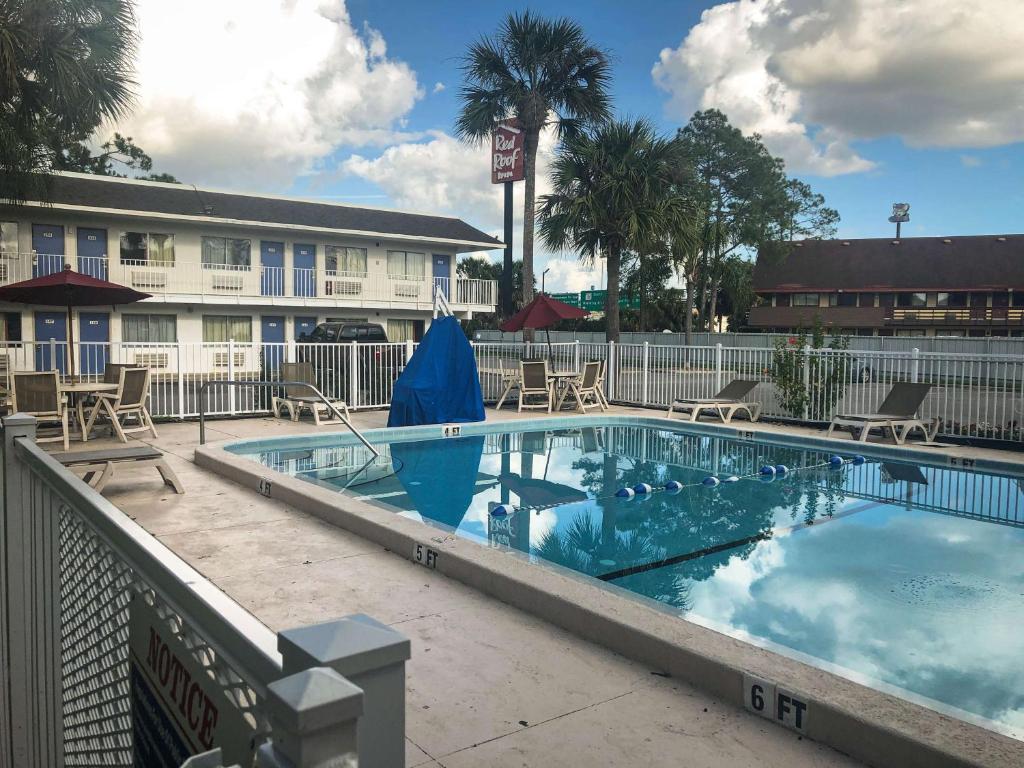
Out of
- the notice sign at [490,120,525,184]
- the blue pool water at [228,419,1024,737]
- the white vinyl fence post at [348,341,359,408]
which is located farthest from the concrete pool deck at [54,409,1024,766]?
the notice sign at [490,120,525,184]

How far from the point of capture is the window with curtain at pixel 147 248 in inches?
1075

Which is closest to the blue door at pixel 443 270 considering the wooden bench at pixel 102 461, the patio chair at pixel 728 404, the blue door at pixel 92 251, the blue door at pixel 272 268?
the blue door at pixel 272 268

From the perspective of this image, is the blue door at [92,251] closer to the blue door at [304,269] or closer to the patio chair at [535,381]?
the blue door at [304,269]

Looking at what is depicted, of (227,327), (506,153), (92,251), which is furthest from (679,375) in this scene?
(92,251)

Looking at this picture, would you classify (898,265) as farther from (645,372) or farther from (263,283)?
(645,372)

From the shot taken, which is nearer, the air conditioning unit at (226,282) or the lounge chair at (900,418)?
the lounge chair at (900,418)

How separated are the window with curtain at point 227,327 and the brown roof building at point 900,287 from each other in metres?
34.5

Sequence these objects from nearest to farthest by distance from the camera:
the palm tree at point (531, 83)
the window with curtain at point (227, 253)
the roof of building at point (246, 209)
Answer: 1. the palm tree at point (531, 83)
2. the roof of building at point (246, 209)
3. the window with curtain at point (227, 253)

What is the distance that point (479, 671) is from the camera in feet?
12.3

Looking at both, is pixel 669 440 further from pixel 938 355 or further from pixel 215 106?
pixel 215 106

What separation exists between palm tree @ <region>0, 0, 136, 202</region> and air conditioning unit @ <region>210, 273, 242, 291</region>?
39.7 feet

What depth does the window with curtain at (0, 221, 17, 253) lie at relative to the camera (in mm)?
25016

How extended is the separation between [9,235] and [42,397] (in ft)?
60.4

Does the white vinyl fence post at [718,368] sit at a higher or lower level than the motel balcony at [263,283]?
lower
